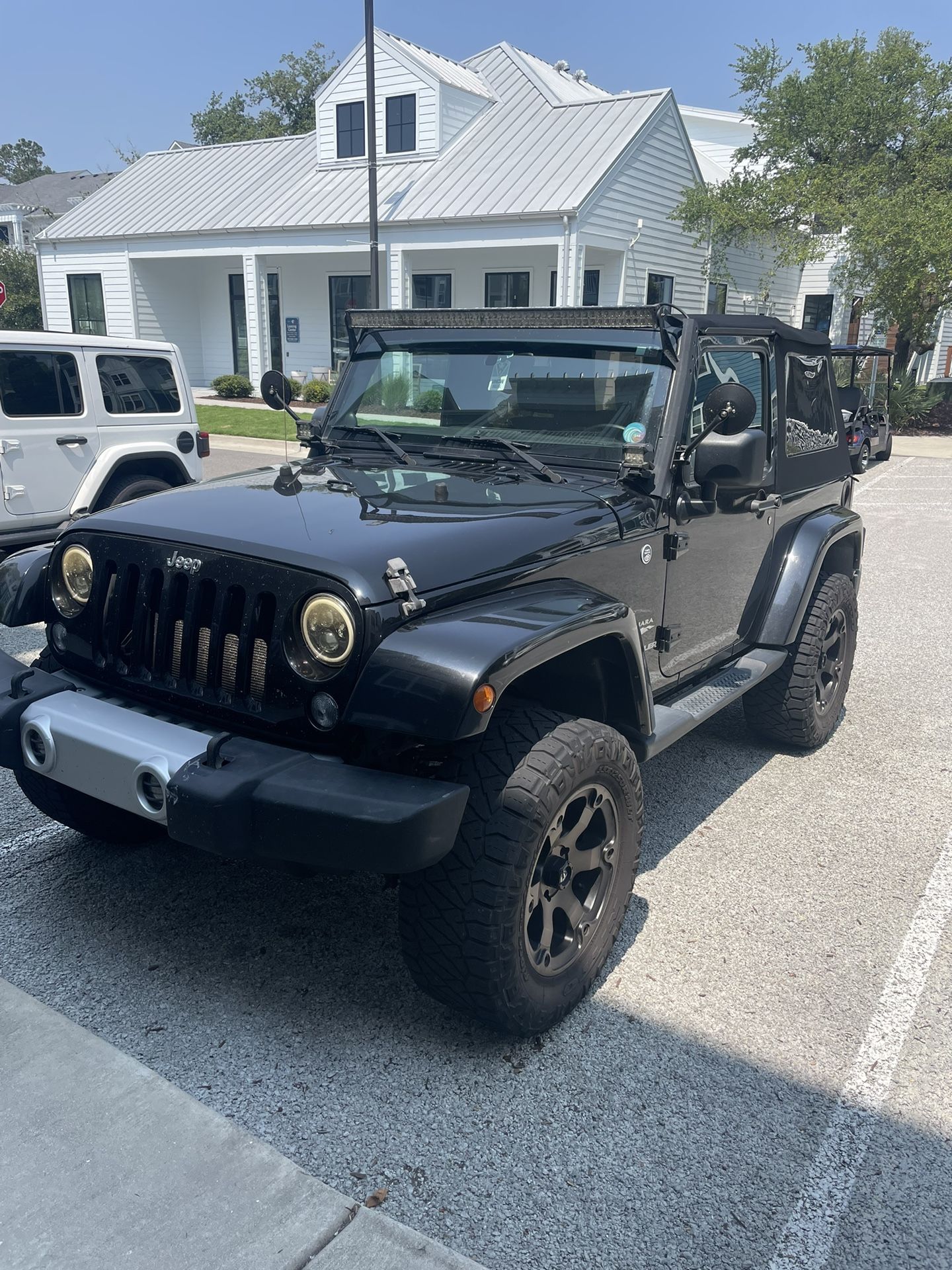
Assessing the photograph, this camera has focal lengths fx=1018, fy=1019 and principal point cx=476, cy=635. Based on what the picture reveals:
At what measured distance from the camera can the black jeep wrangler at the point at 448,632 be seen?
2471mm

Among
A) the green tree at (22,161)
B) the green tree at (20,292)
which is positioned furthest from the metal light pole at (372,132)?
the green tree at (22,161)

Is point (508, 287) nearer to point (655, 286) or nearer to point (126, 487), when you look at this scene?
point (655, 286)

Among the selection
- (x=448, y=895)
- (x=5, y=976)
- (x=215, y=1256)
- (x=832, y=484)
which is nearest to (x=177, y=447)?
(x=832, y=484)

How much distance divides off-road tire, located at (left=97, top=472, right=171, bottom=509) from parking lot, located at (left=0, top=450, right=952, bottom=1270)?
409cm

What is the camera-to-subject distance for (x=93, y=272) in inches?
1000

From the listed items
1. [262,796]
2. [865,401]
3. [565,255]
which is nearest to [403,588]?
[262,796]

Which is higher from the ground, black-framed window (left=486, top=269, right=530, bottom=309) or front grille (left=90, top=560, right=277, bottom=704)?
black-framed window (left=486, top=269, right=530, bottom=309)

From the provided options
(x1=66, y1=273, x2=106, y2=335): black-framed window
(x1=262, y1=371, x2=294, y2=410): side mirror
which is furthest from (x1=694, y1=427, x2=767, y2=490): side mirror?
(x1=66, y1=273, x2=106, y2=335): black-framed window

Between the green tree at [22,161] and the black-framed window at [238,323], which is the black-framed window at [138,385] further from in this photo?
the green tree at [22,161]

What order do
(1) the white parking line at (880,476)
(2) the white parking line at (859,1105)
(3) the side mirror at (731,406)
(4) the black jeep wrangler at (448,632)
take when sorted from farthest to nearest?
(1) the white parking line at (880,476), (3) the side mirror at (731,406), (4) the black jeep wrangler at (448,632), (2) the white parking line at (859,1105)

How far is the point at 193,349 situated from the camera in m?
26.8

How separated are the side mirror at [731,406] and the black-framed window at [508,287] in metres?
20.1

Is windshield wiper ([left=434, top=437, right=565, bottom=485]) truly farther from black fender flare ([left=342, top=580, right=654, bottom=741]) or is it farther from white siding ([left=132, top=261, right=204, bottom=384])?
white siding ([left=132, top=261, right=204, bottom=384])

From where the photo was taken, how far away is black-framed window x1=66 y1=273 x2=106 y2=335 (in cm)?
2583
